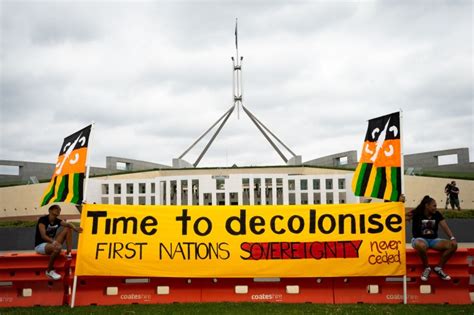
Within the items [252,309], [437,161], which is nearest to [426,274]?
[252,309]

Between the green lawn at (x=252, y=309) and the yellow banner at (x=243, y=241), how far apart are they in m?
0.58

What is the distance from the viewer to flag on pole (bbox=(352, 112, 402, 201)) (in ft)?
24.2

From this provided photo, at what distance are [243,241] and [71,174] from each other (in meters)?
3.29

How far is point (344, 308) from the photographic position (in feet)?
20.1

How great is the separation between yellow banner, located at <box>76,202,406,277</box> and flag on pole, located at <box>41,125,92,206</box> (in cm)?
45

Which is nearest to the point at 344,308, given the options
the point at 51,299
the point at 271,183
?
the point at 51,299

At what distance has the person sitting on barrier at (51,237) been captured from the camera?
6.78 meters

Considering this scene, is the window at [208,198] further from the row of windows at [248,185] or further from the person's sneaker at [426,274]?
the person's sneaker at [426,274]

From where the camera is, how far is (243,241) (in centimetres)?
702

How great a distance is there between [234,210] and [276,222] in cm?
75

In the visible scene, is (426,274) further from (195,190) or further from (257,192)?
(257,192)

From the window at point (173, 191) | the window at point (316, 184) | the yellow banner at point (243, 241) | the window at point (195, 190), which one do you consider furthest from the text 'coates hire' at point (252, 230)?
the window at point (173, 191)

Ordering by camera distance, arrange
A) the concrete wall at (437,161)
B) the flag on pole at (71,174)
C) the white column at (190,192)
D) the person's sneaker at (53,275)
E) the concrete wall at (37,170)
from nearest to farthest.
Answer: the person's sneaker at (53,275), the flag on pole at (71,174), the white column at (190,192), the concrete wall at (37,170), the concrete wall at (437,161)

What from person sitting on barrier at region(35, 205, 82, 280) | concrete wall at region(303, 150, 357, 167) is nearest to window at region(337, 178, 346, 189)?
concrete wall at region(303, 150, 357, 167)
